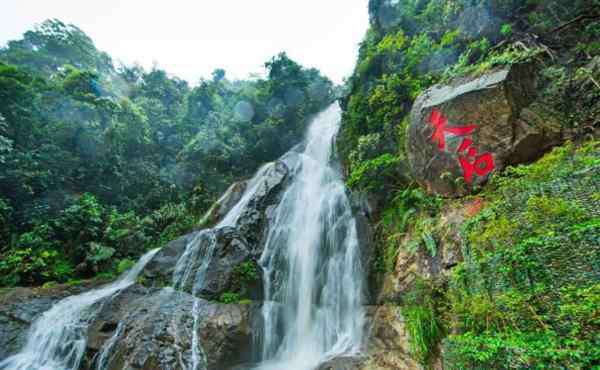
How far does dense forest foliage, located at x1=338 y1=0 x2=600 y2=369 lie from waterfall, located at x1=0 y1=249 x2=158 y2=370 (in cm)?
700

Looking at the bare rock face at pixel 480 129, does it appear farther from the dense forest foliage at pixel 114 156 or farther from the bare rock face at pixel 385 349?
the dense forest foliage at pixel 114 156

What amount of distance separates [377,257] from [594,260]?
14.2ft

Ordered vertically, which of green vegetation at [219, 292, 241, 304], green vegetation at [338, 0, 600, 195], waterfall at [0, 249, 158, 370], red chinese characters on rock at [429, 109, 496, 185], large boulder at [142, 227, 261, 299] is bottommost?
waterfall at [0, 249, 158, 370]

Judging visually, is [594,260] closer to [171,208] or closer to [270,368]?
[270,368]

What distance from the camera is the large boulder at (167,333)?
16.1 feet

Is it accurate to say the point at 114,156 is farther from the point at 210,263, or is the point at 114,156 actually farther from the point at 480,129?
the point at 480,129

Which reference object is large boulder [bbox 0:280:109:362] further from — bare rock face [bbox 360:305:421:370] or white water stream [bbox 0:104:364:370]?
bare rock face [bbox 360:305:421:370]

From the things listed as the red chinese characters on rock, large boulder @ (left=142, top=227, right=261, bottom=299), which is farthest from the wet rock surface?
the red chinese characters on rock

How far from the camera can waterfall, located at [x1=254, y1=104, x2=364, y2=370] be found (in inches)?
236

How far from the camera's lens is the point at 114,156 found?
1447 cm

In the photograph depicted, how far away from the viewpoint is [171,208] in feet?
43.3

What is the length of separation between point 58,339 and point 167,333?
3057 millimetres

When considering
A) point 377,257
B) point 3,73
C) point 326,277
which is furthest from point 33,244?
point 377,257

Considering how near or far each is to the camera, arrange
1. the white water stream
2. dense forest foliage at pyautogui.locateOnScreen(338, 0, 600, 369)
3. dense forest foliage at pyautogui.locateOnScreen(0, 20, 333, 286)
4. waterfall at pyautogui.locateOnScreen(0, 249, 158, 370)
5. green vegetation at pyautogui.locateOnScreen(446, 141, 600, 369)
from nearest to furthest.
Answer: green vegetation at pyautogui.locateOnScreen(446, 141, 600, 369) < dense forest foliage at pyautogui.locateOnScreen(338, 0, 600, 369) < waterfall at pyautogui.locateOnScreen(0, 249, 158, 370) < the white water stream < dense forest foliage at pyautogui.locateOnScreen(0, 20, 333, 286)
